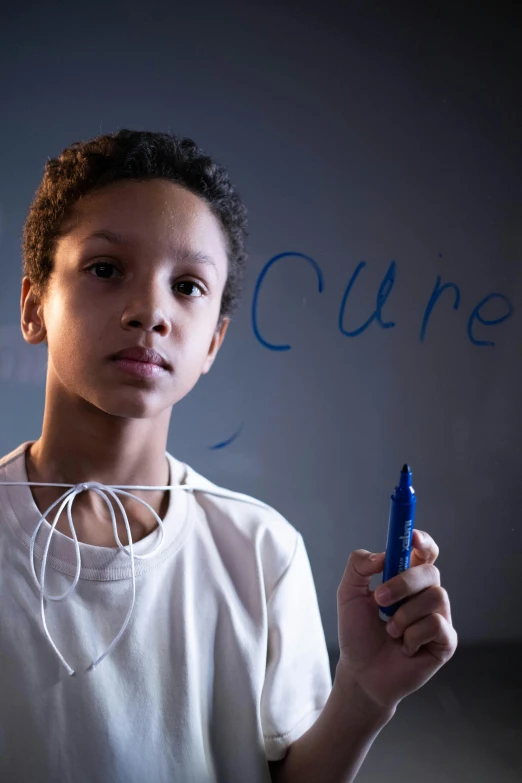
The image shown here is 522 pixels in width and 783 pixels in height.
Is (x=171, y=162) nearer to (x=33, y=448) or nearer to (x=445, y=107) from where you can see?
(x=33, y=448)

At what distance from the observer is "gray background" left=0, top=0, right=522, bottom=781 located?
108 centimetres

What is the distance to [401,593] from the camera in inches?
20.3

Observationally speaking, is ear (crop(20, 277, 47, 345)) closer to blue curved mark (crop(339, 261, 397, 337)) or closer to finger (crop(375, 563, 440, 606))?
finger (crop(375, 563, 440, 606))

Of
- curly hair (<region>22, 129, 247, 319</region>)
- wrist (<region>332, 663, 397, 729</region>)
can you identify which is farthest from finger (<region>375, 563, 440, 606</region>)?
curly hair (<region>22, 129, 247, 319</region>)

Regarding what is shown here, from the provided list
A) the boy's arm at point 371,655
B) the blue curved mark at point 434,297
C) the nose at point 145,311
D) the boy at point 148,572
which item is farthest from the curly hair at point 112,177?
the blue curved mark at point 434,297

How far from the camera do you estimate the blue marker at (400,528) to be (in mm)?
512

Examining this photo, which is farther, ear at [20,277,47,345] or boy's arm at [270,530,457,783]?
ear at [20,277,47,345]

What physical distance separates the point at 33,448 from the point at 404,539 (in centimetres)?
34

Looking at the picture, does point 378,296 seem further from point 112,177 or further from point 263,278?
point 112,177

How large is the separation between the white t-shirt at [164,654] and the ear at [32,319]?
0.34 ft

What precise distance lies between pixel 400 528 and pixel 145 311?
259 millimetres

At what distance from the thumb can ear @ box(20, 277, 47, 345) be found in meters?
0.34

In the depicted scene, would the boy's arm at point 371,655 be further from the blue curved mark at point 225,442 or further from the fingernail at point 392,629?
the blue curved mark at point 225,442

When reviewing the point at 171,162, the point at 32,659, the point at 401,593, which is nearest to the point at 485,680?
the point at 401,593
